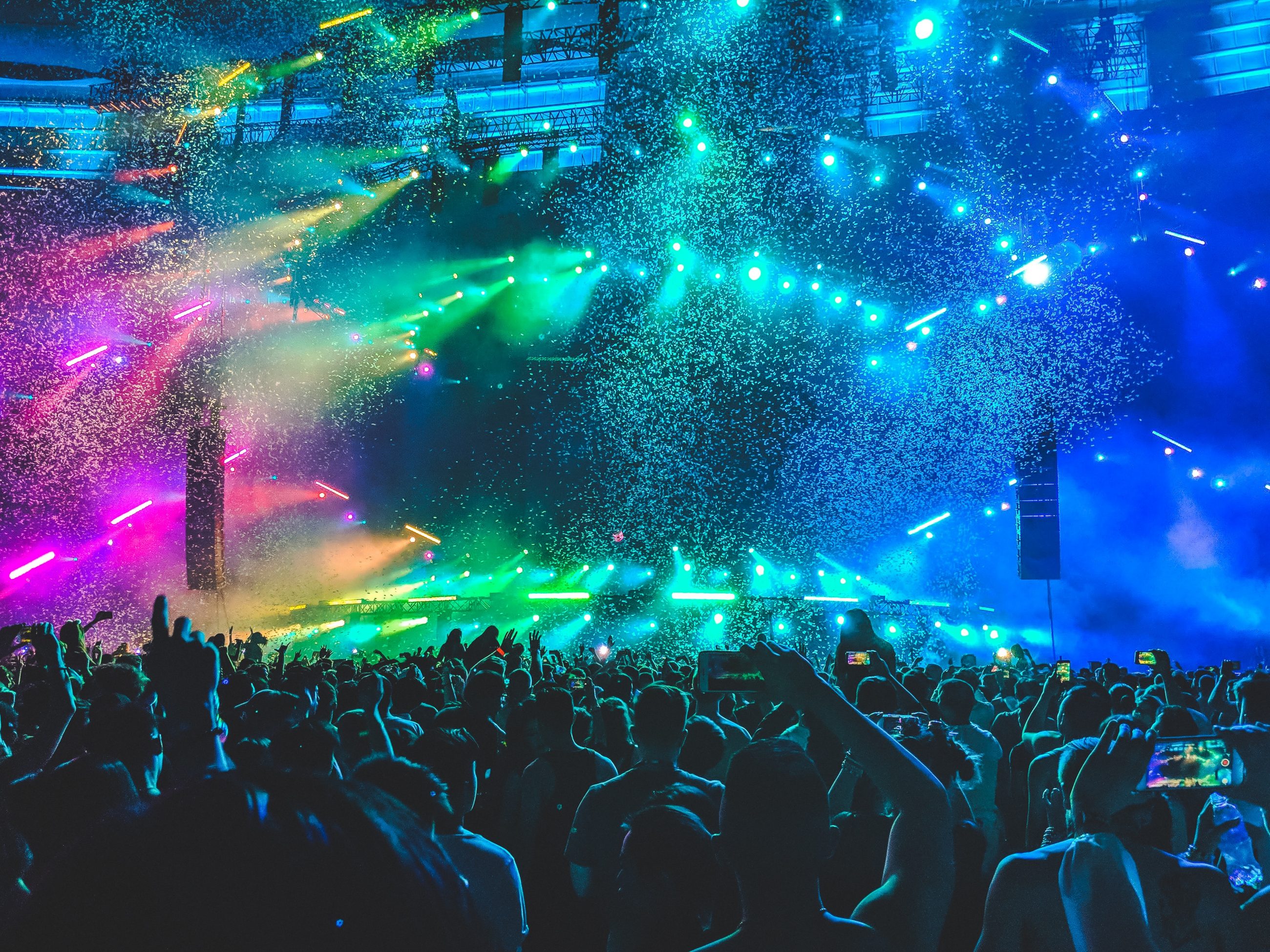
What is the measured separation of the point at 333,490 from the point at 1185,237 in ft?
76.5

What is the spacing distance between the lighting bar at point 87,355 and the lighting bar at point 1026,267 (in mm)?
20209

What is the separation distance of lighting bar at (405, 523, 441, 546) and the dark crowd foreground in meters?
21.8

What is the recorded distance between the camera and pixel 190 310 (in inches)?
768

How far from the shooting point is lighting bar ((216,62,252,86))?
1852 cm

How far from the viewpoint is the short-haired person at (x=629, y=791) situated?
10.3 feet

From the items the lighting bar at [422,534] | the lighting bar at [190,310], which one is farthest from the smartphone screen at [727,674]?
the lighting bar at [422,534]

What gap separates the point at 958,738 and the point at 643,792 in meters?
2.11

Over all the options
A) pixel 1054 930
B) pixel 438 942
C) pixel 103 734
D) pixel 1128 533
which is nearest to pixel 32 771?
pixel 103 734

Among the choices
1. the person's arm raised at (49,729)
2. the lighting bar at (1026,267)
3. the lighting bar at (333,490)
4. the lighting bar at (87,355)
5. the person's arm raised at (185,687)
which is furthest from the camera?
the lighting bar at (333,490)

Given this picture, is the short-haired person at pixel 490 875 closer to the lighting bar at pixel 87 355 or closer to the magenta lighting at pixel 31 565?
the lighting bar at pixel 87 355

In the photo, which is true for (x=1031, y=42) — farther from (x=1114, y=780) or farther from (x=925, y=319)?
(x=1114, y=780)

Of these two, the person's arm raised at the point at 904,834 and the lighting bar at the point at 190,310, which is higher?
the person's arm raised at the point at 904,834

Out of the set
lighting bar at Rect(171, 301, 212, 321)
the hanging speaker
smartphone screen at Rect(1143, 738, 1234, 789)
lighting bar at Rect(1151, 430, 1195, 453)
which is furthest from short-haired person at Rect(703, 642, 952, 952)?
lighting bar at Rect(1151, 430, 1195, 453)

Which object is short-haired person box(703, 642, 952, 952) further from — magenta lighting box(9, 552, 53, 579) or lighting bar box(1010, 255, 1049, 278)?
magenta lighting box(9, 552, 53, 579)
